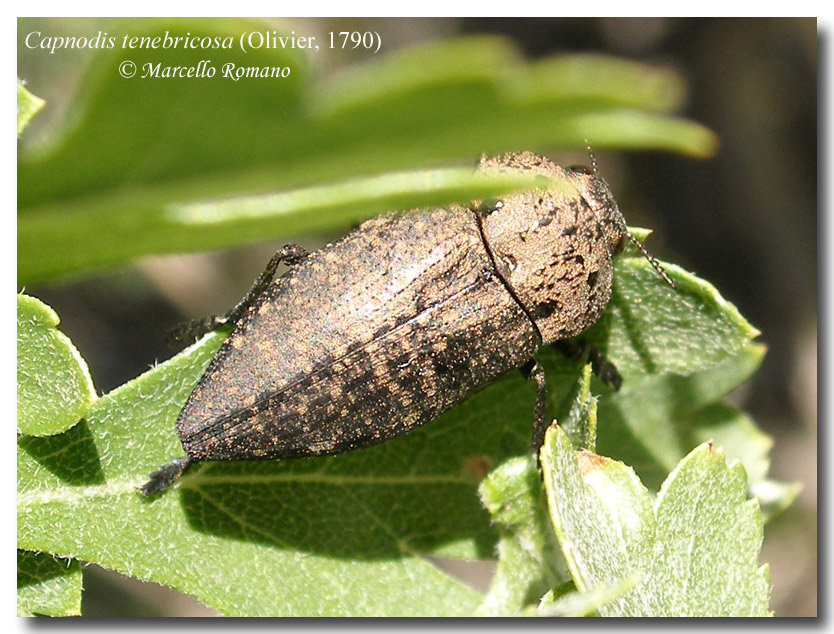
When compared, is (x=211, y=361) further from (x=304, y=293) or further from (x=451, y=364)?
(x=451, y=364)

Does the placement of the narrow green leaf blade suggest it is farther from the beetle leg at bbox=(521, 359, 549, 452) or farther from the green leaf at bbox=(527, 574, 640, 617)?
the beetle leg at bbox=(521, 359, 549, 452)

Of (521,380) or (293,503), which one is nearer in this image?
(293,503)

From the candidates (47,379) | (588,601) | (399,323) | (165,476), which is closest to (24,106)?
(47,379)

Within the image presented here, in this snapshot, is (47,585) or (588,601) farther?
(47,585)

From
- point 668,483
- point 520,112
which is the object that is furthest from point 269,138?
point 668,483

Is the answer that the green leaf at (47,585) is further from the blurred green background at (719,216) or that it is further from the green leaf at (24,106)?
the blurred green background at (719,216)

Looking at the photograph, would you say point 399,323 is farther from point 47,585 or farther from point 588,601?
point 47,585

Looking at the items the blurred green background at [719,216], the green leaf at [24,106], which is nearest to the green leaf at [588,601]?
the green leaf at [24,106]
